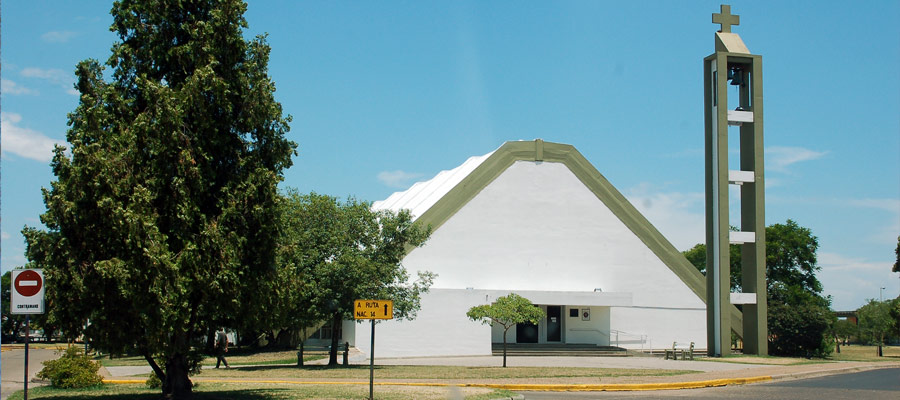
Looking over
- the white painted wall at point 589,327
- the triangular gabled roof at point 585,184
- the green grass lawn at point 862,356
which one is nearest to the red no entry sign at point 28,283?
the triangular gabled roof at point 585,184

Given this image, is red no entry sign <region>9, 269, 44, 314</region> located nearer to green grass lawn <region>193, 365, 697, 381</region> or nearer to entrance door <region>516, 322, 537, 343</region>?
green grass lawn <region>193, 365, 697, 381</region>

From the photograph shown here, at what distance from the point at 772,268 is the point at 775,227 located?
350 centimetres

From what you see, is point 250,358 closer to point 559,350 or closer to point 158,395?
point 559,350

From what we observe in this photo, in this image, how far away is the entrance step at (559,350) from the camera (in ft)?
127

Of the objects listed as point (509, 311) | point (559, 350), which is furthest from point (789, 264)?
point (509, 311)

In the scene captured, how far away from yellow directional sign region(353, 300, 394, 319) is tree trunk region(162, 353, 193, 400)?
3.69 m

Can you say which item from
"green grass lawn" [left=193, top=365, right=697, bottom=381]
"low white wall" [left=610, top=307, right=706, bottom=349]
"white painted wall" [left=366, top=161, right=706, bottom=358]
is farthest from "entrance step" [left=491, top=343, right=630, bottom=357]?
"green grass lawn" [left=193, top=365, right=697, bottom=381]

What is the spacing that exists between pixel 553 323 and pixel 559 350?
3.41m

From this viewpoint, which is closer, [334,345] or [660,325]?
[334,345]

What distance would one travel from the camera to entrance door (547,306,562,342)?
42.8m

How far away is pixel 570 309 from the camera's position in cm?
4297

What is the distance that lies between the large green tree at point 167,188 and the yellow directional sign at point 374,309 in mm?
1991

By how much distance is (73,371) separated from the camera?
69.6ft

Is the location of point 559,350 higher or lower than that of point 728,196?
lower
